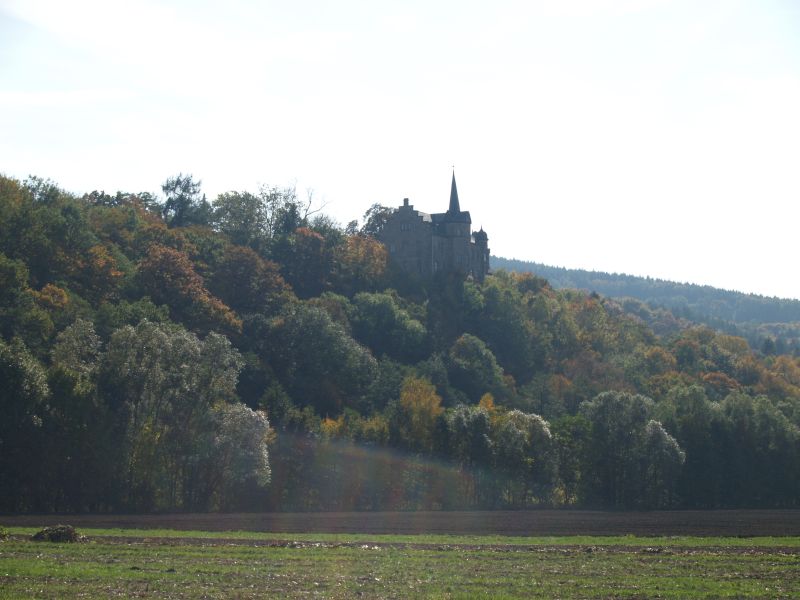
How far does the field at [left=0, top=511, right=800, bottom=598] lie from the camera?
104 ft

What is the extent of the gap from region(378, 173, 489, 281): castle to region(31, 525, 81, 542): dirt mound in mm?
116521

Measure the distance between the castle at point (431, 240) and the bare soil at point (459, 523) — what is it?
9105cm

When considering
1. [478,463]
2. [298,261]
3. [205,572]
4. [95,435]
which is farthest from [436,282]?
[205,572]

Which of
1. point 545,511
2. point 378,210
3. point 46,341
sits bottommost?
point 545,511

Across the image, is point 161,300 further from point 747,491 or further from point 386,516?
point 747,491

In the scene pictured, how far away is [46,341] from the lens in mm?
81562

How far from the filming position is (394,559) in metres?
39.6

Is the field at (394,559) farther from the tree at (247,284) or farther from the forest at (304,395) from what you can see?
the tree at (247,284)

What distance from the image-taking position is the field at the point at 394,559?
31.8 m

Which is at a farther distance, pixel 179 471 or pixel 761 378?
pixel 761 378

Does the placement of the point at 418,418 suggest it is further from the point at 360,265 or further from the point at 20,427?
the point at 360,265

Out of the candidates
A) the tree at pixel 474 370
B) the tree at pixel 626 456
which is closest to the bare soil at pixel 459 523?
the tree at pixel 626 456

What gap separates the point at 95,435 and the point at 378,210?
107m

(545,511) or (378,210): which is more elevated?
(378,210)
